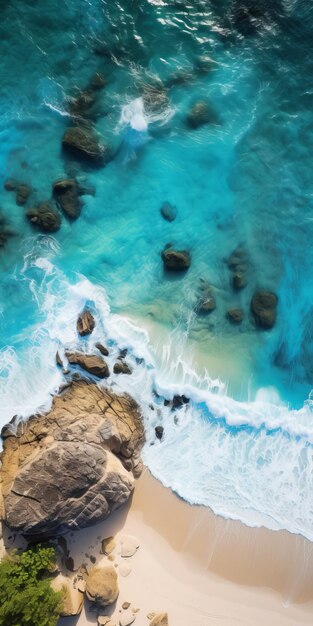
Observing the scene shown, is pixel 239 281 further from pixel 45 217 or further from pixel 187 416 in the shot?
pixel 45 217

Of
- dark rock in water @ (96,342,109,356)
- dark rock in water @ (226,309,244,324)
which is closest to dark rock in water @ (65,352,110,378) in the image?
dark rock in water @ (96,342,109,356)

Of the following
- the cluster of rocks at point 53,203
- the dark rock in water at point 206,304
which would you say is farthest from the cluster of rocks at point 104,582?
the cluster of rocks at point 53,203

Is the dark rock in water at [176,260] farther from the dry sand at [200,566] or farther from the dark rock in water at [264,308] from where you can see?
the dry sand at [200,566]

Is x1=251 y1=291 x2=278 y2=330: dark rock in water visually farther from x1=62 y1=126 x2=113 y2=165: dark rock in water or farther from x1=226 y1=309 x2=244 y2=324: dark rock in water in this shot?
x1=62 y1=126 x2=113 y2=165: dark rock in water

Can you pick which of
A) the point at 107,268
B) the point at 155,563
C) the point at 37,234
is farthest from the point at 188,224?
the point at 155,563

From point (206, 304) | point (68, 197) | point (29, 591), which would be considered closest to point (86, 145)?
point (68, 197)

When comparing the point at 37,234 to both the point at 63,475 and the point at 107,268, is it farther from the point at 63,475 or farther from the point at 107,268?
the point at 63,475
